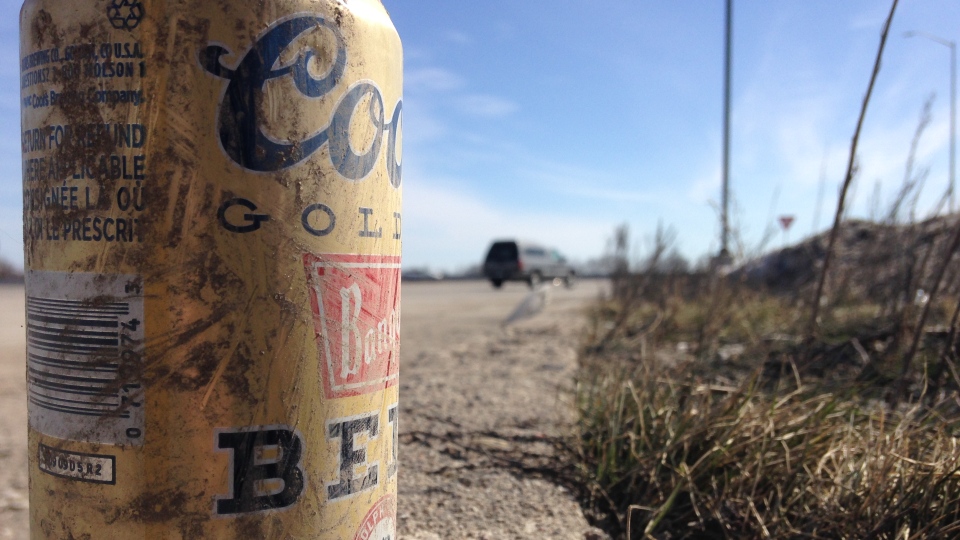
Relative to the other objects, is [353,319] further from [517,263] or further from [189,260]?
[517,263]

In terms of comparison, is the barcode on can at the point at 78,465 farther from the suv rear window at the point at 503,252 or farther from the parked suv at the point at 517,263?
the suv rear window at the point at 503,252

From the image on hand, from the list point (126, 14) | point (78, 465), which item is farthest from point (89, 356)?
point (126, 14)

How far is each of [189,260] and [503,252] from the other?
23404 mm

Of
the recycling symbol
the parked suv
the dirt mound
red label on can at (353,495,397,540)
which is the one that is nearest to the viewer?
the recycling symbol

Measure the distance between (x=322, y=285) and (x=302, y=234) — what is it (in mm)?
106

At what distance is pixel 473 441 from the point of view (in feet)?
9.98

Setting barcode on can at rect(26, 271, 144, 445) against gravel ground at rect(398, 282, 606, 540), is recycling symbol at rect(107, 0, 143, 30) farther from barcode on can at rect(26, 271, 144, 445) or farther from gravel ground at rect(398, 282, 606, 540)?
gravel ground at rect(398, 282, 606, 540)

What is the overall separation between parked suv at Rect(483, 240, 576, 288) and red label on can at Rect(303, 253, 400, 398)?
21993mm

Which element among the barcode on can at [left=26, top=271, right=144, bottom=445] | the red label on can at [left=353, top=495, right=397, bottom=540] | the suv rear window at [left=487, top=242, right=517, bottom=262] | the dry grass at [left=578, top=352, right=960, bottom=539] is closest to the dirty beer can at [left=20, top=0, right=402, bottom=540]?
the barcode on can at [left=26, top=271, right=144, bottom=445]

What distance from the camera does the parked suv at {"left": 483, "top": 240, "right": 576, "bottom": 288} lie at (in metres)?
23.9

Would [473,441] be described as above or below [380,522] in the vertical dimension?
below

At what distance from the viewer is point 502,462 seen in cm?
276

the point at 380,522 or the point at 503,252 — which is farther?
the point at 503,252

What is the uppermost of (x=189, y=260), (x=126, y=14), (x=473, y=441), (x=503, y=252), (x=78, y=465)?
(x=126, y=14)
